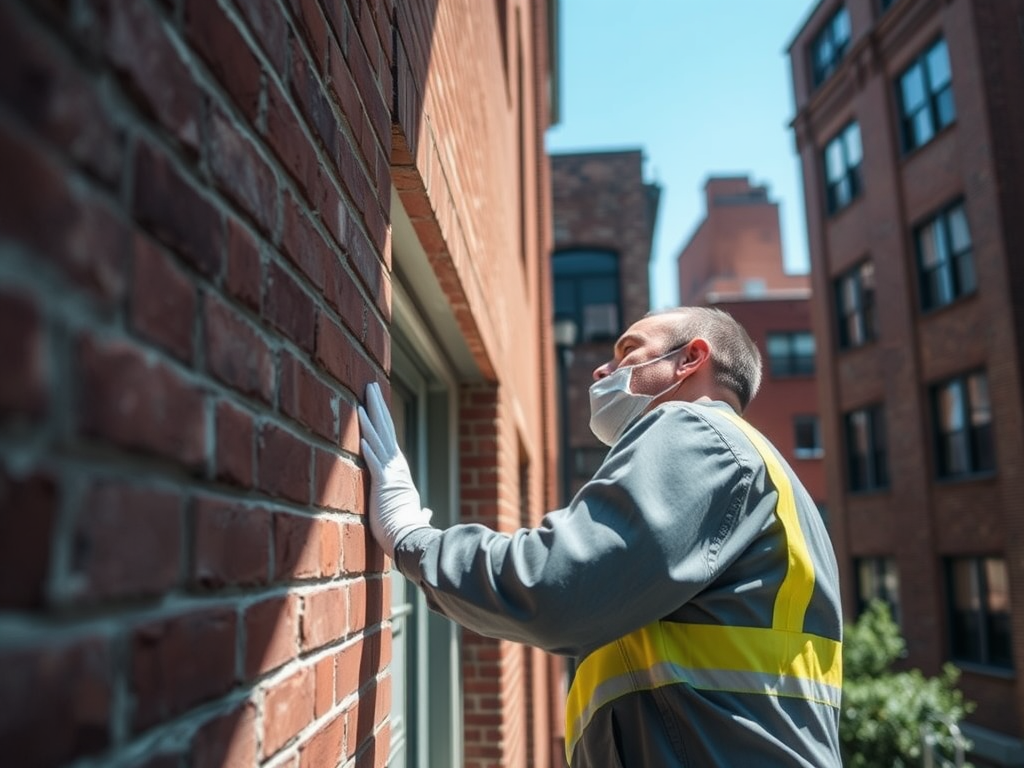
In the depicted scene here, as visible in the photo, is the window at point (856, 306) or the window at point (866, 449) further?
the window at point (856, 306)

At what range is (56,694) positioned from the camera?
2.05 feet

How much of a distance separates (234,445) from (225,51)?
16.7 inches

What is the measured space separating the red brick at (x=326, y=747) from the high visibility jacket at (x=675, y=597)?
1.15 feet

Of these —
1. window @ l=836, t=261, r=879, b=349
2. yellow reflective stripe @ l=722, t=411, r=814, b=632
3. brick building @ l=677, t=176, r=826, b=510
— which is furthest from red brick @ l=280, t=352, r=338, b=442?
brick building @ l=677, t=176, r=826, b=510

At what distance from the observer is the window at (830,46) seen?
2111 centimetres

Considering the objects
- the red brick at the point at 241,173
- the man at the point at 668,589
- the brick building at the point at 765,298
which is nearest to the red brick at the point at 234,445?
the red brick at the point at 241,173

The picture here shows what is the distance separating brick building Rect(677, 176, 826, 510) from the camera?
30.2 meters

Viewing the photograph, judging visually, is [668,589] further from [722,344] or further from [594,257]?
[594,257]

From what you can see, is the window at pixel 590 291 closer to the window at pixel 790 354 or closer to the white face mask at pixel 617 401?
the window at pixel 790 354

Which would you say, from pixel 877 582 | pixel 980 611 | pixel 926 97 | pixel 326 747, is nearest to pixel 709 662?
pixel 326 747

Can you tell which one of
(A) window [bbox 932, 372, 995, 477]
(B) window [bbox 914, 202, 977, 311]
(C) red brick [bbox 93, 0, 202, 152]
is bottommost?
(C) red brick [bbox 93, 0, 202, 152]

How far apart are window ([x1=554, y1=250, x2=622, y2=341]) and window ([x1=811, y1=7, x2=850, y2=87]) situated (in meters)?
6.52

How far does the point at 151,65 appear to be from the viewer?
810 millimetres

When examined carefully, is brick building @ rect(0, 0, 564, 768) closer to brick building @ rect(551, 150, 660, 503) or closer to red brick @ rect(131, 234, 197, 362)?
red brick @ rect(131, 234, 197, 362)
